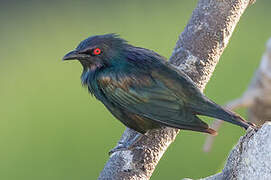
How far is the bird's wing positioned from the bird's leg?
12cm

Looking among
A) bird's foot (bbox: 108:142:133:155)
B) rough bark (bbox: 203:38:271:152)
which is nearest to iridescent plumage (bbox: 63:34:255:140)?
bird's foot (bbox: 108:142:133:155)

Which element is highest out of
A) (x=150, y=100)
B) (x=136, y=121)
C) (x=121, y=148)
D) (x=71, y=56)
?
(x=71, y=56)

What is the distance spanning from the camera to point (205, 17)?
2697 millimetres

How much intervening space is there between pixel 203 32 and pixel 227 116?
55 cm

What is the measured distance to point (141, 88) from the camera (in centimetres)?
246

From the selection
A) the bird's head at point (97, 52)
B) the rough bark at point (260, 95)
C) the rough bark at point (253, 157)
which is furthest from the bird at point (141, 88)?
the rough bark at point (260, 95)

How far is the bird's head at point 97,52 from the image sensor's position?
2572 mm

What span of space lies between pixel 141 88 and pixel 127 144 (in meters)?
0.26

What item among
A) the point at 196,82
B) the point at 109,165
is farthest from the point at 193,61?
the point at 109,165

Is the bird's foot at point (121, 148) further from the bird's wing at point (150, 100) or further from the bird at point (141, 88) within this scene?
the bird's wing at point (150, 100)

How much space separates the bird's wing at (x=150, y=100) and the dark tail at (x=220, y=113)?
52 millimetres

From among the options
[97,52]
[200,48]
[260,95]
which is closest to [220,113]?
[200,48]

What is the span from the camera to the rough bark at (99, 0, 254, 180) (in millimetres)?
2471

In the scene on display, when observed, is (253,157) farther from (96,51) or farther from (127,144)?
(96,51)
